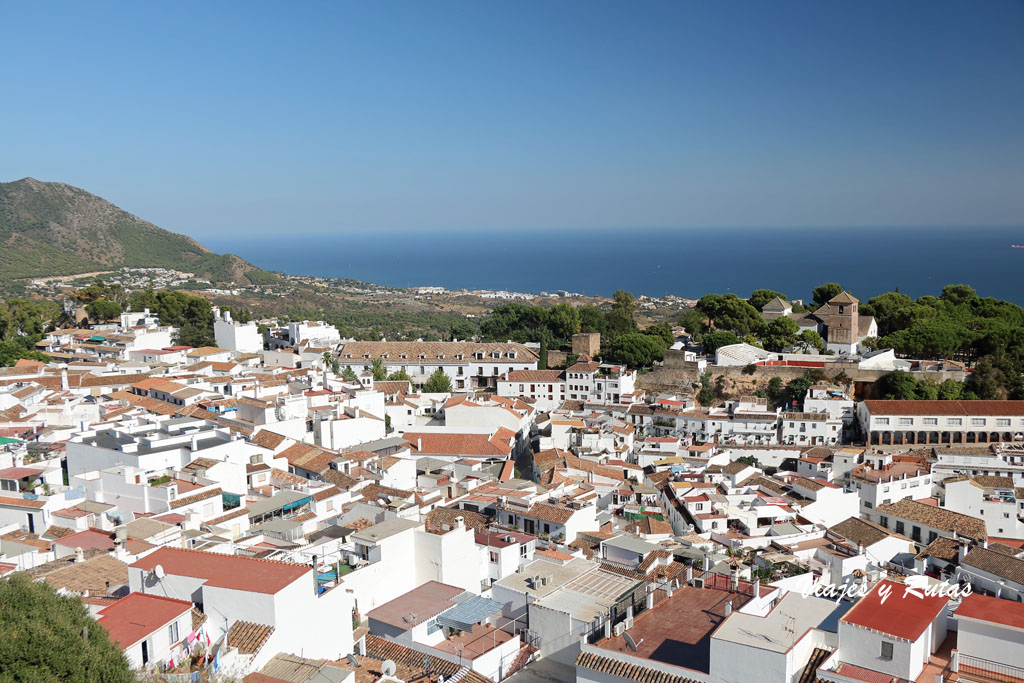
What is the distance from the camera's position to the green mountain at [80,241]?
2367 inches

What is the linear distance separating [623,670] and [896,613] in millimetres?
2704

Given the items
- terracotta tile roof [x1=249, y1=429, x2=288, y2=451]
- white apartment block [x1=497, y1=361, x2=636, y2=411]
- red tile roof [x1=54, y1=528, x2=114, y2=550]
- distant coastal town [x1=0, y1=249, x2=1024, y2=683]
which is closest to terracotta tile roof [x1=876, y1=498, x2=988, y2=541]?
distant coastal town [x1=0, y1=249, x2=1024, y2=683]

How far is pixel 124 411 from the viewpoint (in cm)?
2020

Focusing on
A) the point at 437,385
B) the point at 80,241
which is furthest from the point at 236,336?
the point at 80,241

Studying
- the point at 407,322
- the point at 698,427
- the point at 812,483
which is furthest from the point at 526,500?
the point at 407,322

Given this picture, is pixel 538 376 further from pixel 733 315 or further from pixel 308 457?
pixel 308 457

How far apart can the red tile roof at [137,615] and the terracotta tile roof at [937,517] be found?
1584 cm

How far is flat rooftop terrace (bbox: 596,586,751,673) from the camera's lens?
8.22m

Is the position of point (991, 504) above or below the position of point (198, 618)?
below

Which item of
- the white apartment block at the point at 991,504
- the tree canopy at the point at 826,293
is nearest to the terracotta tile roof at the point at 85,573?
the white apartment block at the point at 991,504

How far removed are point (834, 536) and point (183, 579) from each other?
1257 cm

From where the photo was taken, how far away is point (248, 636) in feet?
26.8

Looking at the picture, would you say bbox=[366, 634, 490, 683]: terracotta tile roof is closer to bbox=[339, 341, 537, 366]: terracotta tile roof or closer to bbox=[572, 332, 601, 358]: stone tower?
bbox=[339, 341, 537, 366]: terracotta tile roof

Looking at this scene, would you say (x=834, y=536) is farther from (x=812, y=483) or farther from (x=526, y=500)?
(x=526, y=500)
